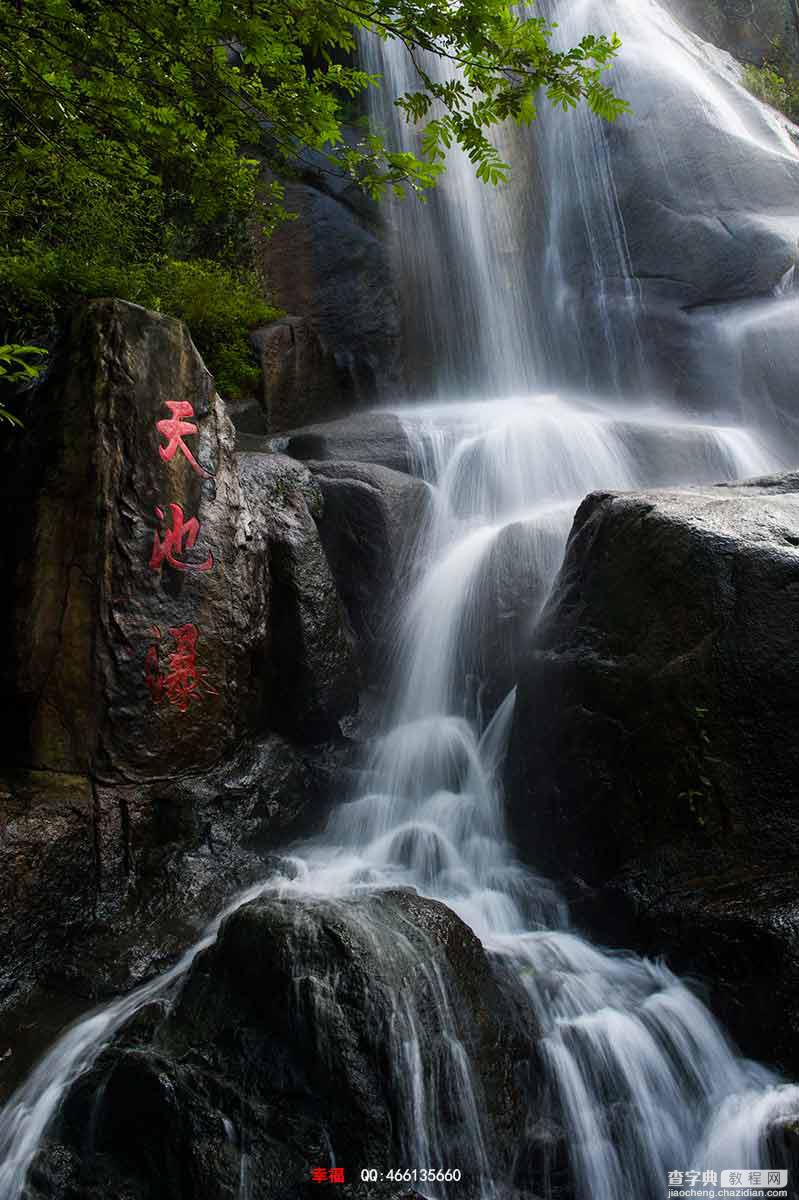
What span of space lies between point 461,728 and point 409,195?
34.1ft

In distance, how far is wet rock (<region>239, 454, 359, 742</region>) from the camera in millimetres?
5879

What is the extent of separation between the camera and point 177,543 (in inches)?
199

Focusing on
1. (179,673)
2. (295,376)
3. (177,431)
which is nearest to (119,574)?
(179,673)

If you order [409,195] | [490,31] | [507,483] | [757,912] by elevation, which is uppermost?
[409,195]

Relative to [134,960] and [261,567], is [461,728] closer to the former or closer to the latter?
[261,567]

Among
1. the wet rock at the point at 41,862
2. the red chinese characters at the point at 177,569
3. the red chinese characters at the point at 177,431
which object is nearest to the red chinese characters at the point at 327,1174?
the wet rock at the point at 41,862

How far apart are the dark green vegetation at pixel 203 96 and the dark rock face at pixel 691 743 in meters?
2.28

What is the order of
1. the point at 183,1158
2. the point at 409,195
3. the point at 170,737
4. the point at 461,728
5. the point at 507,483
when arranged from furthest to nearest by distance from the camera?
the point at 409,195, the point at 507,483, the point at 461,728, the point at 170,737, the point at 183,1158

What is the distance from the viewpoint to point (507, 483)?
8.49 m

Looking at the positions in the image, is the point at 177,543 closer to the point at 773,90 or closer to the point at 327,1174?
the point at 327,1174

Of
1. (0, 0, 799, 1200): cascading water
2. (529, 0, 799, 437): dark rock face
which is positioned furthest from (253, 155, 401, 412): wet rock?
(529, 0, 799, 437): dark rock face

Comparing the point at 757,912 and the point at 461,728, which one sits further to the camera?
the point at 461,728

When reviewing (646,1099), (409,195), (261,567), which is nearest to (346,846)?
(261,567)

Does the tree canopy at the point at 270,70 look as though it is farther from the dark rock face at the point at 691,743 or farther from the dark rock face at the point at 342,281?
the dark rock face at the point at 342,281
